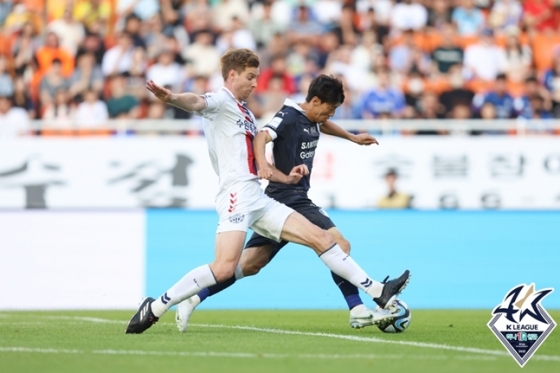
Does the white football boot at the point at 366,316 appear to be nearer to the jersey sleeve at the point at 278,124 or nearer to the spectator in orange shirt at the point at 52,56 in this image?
the jersey sleeve at the point at 278,124

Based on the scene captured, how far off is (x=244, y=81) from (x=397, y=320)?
2.29 meters

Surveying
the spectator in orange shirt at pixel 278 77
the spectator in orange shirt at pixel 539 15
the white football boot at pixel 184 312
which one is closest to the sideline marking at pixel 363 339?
the white football boot at pixel 184 312

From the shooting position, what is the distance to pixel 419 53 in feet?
64.6

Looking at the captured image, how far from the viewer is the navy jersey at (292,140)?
9.22 meters

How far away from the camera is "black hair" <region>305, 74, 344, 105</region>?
29.8 ft

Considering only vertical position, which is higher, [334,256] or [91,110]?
[91,110]

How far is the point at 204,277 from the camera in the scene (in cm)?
859

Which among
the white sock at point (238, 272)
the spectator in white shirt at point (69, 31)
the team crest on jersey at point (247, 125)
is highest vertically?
the spectator in white shirt at point (69, 31)

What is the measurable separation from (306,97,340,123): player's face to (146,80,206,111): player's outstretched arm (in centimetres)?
119

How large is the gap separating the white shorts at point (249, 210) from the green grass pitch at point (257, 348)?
863mm

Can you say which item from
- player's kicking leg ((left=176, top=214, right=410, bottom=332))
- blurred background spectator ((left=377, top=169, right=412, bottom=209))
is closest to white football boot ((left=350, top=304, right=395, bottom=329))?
player's kicking leg ((left=176, top=214, right=410, bottom=332))

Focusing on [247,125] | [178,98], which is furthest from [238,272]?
[178,98]

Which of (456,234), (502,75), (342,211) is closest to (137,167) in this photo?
(342,211)

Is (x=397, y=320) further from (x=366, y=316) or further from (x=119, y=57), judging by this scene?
(x=119, y=57)
